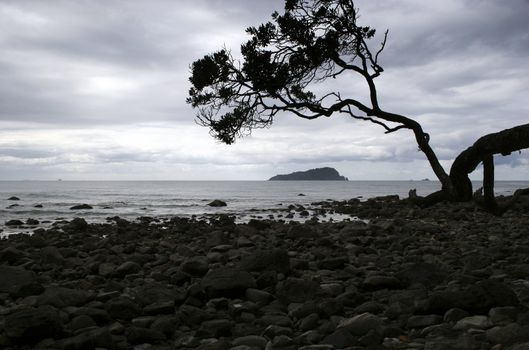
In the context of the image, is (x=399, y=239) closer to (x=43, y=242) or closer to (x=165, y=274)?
(x=165, y=274)

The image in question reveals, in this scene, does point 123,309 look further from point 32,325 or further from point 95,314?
point 32,325

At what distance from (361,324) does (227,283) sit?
6.84 feet

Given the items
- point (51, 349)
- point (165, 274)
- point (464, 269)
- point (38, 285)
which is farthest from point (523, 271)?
point (38, 285)

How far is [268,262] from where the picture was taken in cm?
709

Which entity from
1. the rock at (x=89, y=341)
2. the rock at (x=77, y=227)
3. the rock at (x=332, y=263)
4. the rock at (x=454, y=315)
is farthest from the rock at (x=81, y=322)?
the rock at (x=77, y=227)

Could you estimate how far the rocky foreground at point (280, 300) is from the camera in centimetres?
423

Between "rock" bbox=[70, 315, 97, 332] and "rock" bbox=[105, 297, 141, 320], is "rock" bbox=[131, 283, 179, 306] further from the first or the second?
"rock" bbox=[70, 315, 97, 332]

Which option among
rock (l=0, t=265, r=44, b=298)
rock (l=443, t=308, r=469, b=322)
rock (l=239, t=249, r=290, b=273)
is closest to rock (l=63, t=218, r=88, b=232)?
rock (l=0, t=265, r=44, b=298)

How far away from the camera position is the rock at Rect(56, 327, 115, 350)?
4246mm

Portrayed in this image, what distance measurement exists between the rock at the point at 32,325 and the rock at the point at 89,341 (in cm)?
23

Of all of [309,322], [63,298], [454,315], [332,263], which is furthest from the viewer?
[332,263]

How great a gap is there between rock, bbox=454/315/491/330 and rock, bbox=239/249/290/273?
3130 mm

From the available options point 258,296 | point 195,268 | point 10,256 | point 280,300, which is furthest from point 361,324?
point 10,256

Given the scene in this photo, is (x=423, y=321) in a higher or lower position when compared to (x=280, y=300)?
higher
